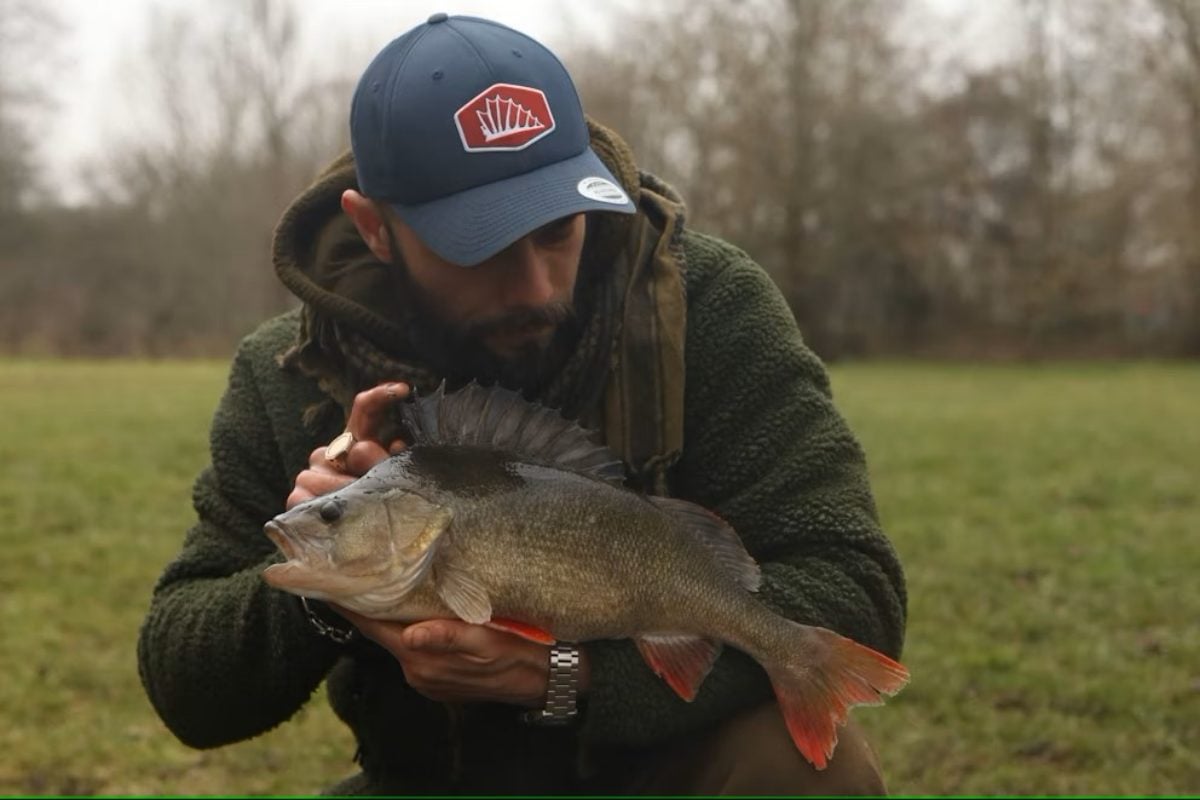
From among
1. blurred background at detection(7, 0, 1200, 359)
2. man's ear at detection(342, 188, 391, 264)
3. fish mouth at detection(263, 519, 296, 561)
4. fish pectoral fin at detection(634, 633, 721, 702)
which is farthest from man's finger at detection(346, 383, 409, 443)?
blurred background at detection(7, 0, 1200, 359)

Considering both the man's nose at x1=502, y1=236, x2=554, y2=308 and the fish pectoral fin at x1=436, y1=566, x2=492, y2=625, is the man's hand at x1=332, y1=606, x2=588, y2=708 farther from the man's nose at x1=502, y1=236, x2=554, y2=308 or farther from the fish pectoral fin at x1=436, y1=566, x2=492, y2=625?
the man's nose at x1=502, y1=236, x2=554, y2=308

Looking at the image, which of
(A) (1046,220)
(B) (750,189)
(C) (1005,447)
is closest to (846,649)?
Answer: (C) (1005,447)

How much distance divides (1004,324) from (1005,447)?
2248cm

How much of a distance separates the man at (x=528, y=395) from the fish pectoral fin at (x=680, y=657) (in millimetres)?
83

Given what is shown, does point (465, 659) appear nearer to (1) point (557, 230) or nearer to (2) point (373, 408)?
(2) point (373, 408)

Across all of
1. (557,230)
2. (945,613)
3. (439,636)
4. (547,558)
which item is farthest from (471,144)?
(945,613)

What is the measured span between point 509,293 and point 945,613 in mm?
3830

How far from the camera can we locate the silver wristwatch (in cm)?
232

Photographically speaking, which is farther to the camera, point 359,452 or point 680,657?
point 680,657

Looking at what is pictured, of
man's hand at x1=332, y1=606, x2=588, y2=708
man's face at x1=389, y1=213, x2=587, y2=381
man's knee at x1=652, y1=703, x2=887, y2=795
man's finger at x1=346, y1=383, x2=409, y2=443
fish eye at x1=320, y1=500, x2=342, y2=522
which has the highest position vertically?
man's face at x1=389, y1=213, x2=587, y2=381

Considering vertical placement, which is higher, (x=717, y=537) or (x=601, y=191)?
(x=601, y=191)

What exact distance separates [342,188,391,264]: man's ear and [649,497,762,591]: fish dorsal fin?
31.6 inches

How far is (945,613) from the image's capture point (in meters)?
5.75

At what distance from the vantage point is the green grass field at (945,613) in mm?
4152
